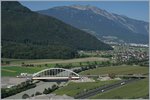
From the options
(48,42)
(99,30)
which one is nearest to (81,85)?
(48,42)

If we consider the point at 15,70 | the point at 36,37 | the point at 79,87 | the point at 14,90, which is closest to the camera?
the point at 14,90

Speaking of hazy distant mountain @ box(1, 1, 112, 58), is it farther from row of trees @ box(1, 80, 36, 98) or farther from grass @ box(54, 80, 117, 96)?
row of trees @ box(1, 80, 36, 98)

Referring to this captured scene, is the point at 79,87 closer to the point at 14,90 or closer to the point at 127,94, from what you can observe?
the point at 14,90

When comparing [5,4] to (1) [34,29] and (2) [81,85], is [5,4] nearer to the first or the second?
(1) [34,29]

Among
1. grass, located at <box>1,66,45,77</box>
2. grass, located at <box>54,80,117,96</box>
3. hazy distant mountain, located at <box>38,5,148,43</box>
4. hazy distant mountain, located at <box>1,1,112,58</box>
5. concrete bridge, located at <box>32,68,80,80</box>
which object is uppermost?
hazy distant mountain, located at <box>38,5,148,43</box>

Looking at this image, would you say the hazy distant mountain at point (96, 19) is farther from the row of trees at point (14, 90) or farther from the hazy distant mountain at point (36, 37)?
the row of trees at point (14, 90)

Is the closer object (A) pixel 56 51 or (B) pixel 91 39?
(A) pixel 56 51

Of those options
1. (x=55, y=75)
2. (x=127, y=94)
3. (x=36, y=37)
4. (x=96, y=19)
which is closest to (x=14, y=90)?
(x=127, y=94)

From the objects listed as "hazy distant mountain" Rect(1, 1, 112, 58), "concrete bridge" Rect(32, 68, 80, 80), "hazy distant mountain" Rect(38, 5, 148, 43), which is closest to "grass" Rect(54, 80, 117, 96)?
"concrete bridge" Rect(32, 68, 80, 80)
